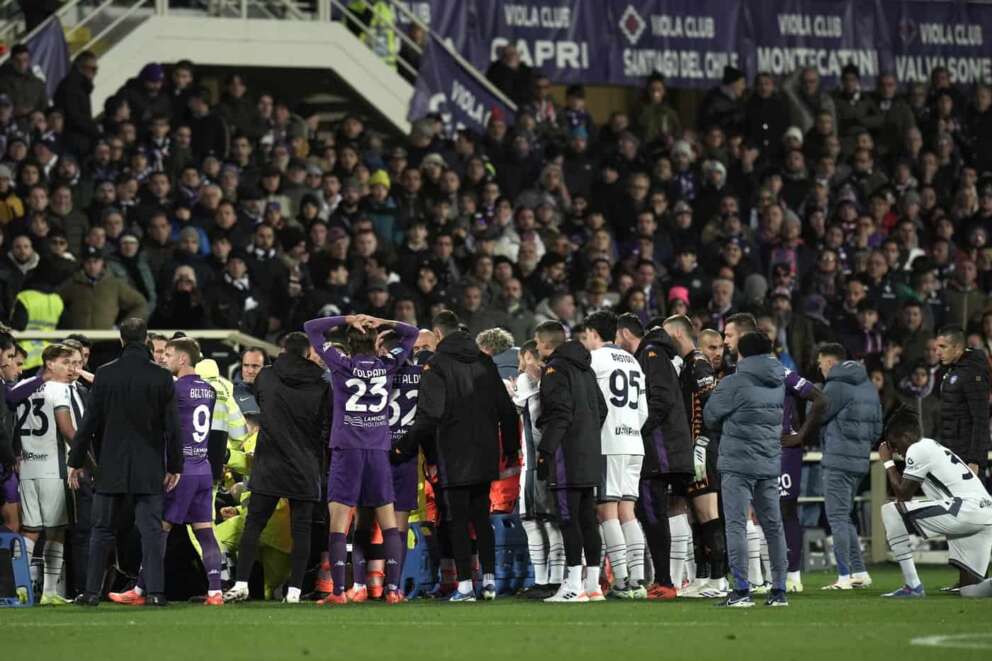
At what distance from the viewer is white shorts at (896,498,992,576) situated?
1420 cm

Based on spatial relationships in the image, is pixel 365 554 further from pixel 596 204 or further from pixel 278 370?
pixel 596 204

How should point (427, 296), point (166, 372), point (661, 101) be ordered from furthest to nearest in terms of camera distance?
point (661, 101), point (427, 296), point (166, 372)

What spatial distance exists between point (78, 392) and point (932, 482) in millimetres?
6315

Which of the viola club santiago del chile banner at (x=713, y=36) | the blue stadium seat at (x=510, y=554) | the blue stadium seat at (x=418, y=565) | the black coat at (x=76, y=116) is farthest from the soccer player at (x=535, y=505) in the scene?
the viola club santiago del chile banner at (x=713, y=36)

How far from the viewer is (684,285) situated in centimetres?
2239

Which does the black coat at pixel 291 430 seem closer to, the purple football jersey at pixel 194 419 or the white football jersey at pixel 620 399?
the purple football jersey at pixel 194 419

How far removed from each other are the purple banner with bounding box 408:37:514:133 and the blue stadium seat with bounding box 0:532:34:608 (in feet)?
38.1

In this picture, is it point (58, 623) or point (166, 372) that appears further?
point (166, 372)

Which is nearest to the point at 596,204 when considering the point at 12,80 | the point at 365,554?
the point at 12,80

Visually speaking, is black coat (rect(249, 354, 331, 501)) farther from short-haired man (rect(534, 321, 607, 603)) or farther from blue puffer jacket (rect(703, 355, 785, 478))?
blue puffer jacket (rect(703, 355, 785, 478))

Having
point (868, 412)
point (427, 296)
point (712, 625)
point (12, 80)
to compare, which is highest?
point (12, 80)

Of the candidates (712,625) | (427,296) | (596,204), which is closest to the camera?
(712,625)

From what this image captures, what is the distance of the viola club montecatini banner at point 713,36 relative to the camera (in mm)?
26141

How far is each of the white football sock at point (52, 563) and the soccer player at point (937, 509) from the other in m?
6.03
